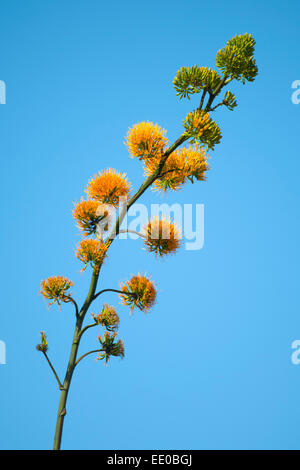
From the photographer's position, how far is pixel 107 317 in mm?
3840

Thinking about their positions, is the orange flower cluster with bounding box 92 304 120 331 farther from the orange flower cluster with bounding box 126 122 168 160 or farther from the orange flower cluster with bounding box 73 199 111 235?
the orange flower cluster with bounding box 126 122 168 160

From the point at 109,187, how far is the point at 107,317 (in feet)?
3.53

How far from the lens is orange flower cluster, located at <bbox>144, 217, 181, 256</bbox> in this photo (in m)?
3.75

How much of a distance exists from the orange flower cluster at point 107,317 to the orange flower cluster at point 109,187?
88 centimetres

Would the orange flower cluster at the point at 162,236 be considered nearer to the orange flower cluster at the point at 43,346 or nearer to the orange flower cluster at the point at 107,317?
the orange flower cluster at the point at 107,317

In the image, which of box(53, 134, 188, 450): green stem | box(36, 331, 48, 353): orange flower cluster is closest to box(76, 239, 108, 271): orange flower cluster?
box(53, 134, 188, 450): green stem

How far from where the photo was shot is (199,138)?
11.7 ft

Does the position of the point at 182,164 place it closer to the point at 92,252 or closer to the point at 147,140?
the point at 147,140

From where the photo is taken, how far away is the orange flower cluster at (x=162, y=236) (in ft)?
12.3

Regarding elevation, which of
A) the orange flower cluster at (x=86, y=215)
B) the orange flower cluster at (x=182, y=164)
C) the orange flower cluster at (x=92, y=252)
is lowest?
the orange flower cluster at (x=92, y=252)

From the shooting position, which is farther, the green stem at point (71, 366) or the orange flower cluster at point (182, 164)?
the orange flower cluster at point (182, 164)

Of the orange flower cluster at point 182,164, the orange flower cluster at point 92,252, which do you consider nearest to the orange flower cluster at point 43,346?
the orange flower cluster at point 92,252

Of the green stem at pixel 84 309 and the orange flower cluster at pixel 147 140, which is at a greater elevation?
the orange flower cluster at pixel 147 140
